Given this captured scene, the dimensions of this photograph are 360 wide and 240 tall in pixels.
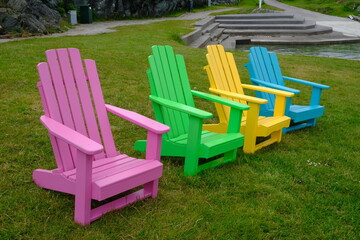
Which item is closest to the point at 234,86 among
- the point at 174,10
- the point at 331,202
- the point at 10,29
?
the point at 331,202

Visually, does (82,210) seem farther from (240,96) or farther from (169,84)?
(240,96)

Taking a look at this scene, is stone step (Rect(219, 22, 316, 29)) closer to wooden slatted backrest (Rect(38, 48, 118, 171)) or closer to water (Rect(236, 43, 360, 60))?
water (Rect(236, 43, 360, 60))

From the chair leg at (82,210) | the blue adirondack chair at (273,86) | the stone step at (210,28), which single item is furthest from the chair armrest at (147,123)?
the stone step at (210,28)

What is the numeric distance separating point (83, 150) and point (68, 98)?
2.80 ft

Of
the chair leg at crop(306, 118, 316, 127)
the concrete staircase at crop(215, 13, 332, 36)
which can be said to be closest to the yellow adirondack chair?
the chair leg at crop(306, 118, 316, 127)

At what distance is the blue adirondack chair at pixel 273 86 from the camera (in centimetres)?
479

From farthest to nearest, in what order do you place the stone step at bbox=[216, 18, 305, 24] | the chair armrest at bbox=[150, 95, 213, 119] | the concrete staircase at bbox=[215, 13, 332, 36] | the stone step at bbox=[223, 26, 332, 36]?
the stone step at bbox=[216, 18, 305, 24] < the concrete staircase at bbox=[215, 13, 332, 36] < the stone step at bbox=[223, 26, 332, 36] < the chair armrest at bbox=[150, 95, 213, 119]

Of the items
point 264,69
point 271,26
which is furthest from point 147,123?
point 271,26

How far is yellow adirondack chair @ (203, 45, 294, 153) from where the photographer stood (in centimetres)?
400

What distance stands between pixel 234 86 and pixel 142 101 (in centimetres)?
162

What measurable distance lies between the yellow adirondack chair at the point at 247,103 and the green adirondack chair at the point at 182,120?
1.05ft

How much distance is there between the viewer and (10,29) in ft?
37.0

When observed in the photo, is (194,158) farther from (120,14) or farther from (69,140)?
(120,14)

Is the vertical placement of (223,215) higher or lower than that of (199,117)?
lower
